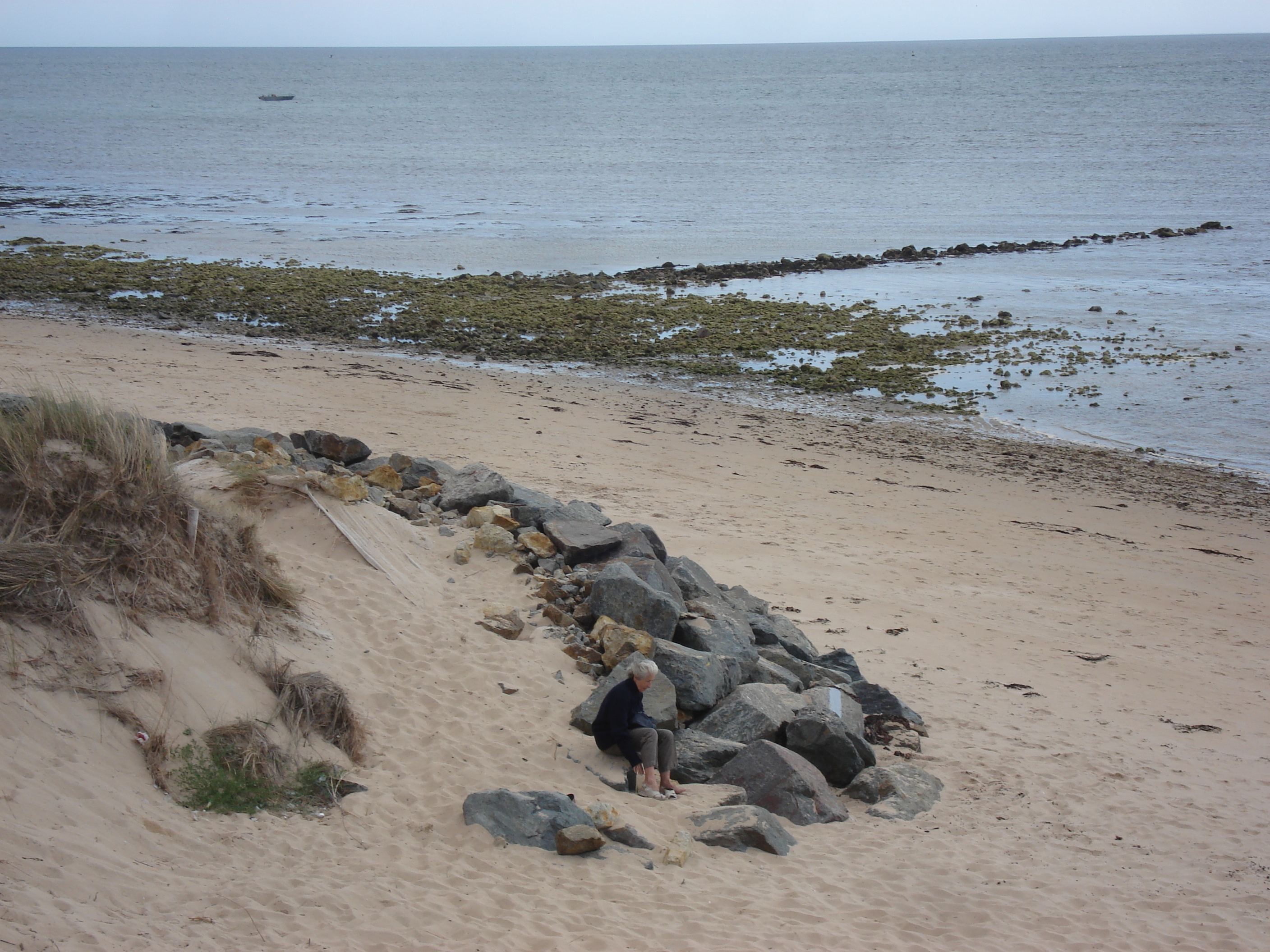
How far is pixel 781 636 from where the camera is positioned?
31.0 ft

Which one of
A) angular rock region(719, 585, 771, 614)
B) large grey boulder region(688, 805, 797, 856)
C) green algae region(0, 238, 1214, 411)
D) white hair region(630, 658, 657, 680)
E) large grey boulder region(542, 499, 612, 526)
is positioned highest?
green algae region(0, 238, 1214, 411)

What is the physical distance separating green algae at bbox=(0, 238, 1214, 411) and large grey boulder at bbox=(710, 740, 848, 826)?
504 inches

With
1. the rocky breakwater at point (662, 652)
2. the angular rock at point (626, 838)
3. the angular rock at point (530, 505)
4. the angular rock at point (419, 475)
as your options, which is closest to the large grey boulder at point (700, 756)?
the rocky breakwater at point (662, 652)

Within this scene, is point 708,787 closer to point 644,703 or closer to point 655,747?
point 655,747

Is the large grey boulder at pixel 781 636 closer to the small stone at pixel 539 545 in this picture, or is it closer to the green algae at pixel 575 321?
the small stone at pixel 539 545

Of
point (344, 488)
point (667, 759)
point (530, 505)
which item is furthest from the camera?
point (530, 505)

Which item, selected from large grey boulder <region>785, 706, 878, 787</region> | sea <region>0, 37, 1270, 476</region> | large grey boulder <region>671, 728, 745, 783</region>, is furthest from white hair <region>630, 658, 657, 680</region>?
sea <region>0, 37, 1270, 476</region>

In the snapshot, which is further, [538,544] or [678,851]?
[538,544]

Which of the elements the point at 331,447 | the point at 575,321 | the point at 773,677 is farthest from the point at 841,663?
the point at 575,321

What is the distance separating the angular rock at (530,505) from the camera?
10.1m

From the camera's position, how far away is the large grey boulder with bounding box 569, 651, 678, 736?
24.1 feet

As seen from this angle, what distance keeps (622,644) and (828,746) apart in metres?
1.84

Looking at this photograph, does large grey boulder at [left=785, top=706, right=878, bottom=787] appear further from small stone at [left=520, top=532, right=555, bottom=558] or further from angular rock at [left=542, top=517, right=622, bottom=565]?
small stone at [left=520, top=532, right=555, bottom=558]

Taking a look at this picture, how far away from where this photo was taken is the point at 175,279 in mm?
24859
